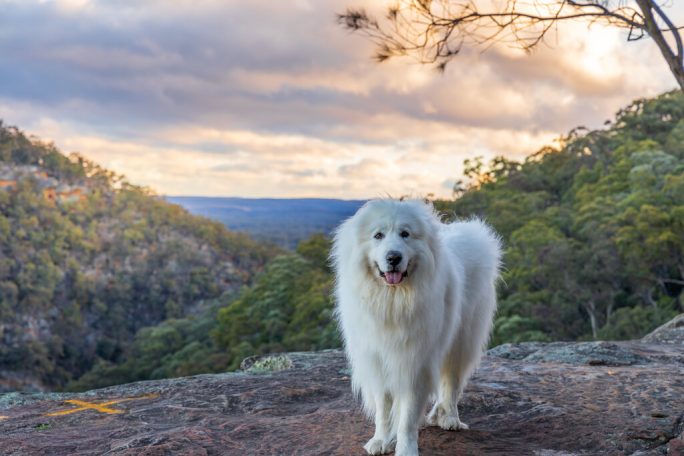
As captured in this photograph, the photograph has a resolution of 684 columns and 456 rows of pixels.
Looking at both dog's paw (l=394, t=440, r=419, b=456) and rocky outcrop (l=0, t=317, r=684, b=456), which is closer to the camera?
dog's paw (l=394, t=440, r=419, b=456)

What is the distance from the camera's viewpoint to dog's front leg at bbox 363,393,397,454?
4.24 meters

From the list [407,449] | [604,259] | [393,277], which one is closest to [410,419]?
[407,449]

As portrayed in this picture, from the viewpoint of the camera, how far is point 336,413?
16.7 ft

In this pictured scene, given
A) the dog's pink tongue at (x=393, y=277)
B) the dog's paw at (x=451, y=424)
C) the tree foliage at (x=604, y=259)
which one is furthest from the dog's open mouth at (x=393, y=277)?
the tree foliage at (x=604, y=259)

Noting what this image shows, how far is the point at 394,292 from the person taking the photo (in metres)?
4.09

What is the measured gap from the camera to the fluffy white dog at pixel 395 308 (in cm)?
404

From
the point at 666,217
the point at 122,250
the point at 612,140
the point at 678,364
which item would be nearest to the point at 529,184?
the point at 612,140

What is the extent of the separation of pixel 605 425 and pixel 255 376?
10.6ft

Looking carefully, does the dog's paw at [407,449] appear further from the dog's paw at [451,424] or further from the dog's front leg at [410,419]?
the dog's paw at [451,424]

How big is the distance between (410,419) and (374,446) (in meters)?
0.29

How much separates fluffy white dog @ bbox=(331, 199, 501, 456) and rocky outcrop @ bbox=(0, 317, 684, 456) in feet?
0.98

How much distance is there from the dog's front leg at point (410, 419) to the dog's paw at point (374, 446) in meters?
0.16

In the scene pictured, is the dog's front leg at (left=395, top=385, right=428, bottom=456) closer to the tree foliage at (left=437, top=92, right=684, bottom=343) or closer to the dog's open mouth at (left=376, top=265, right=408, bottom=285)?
the dog's open mouth at (left=376, top=265, right=408, bottom=285)

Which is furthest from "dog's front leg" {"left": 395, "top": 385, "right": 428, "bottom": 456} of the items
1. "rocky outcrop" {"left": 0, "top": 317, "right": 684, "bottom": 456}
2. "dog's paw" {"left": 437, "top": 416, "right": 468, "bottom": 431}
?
"dog's paw" {"left": 437, "top": 416, "right": 468, "bottom": 431}
